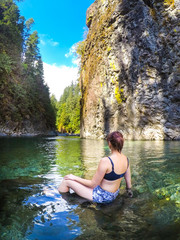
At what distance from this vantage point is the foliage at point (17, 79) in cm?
2892

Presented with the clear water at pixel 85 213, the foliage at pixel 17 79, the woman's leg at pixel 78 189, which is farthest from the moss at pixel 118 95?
the woman's leg at pixel 78 189

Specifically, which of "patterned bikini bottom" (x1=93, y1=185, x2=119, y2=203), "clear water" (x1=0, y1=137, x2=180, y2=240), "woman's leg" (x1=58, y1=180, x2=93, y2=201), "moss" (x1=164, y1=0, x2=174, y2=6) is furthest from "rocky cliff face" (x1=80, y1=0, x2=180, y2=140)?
"patterned bikini bottom" (x1=93, y1=185, x2=119, y2=203)

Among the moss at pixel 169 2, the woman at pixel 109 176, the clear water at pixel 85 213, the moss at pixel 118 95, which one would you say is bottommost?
the clear water at pixel 85 213

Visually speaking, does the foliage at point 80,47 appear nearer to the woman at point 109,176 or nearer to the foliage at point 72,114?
the foliage at point 72,114

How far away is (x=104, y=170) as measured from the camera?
340 centimetres

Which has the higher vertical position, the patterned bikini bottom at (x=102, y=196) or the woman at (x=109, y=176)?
the woman at (x=109, y=176)

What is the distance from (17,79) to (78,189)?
34.5 m

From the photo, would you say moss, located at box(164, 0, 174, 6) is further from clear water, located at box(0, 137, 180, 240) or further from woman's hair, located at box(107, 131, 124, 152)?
woman's hair, located at box(107, 131, 124, 152)

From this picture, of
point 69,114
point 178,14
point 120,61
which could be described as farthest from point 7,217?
point 69,114

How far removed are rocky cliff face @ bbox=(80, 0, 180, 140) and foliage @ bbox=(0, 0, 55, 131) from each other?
12315mm

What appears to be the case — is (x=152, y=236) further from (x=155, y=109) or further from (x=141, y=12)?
(x=141, y=12)

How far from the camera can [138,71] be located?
23375 mm

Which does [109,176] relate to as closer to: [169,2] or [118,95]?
[118,95]

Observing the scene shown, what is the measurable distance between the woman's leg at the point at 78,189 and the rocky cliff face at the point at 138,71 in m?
19.2
